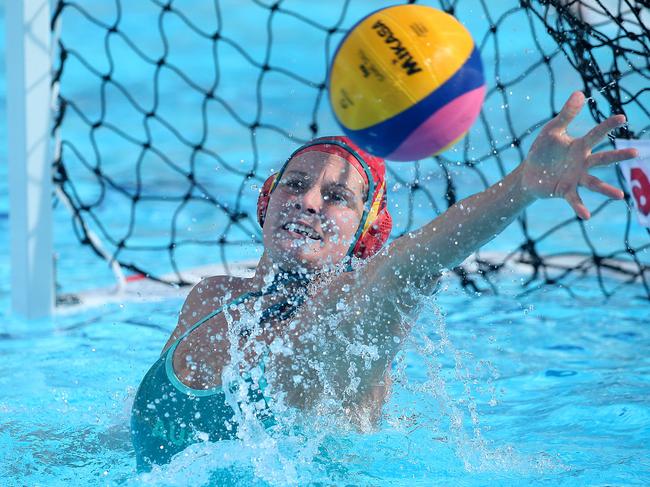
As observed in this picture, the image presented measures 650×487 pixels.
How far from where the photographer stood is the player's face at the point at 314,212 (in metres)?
2.09

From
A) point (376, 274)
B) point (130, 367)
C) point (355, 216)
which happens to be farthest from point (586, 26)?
point (130, 367)

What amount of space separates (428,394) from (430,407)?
0.05m

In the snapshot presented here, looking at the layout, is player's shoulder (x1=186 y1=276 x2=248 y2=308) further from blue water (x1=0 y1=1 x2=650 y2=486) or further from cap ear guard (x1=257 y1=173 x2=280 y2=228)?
blue water (x1=0 y1=1 x2=650 y2=486)

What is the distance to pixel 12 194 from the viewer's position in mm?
3443

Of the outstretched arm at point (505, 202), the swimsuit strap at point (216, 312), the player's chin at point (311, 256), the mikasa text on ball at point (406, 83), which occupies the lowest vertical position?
the swimsuit strap at point (216, 312)

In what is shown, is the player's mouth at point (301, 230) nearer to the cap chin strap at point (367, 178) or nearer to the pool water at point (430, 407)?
the cap chin strap at point (367, 178)

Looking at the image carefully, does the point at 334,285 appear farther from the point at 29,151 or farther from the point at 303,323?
the point at 29,151

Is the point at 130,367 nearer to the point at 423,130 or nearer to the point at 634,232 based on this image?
the point at 423,130

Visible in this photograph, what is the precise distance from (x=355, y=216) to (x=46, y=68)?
1.73 m

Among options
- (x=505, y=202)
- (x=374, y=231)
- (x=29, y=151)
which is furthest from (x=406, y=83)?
(x=29, y=151)

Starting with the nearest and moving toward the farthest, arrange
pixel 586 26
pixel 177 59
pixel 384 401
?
pixel 384 401, pixel 586 26, pixel 177 59

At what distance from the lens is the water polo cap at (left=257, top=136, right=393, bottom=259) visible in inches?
86.2

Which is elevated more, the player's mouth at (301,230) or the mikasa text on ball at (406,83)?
the mikasa text on ball at (406,83)

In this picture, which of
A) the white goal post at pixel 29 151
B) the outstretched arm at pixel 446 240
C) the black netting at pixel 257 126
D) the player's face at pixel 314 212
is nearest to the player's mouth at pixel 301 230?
the player's face at pixel 314 212
